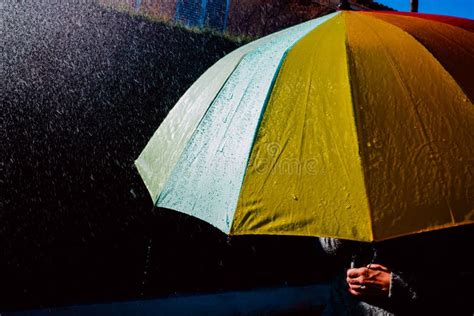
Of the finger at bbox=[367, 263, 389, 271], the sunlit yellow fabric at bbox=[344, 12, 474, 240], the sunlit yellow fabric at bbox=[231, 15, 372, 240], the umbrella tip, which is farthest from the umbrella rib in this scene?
the finger at bbox=[367, 263, 389, 271]

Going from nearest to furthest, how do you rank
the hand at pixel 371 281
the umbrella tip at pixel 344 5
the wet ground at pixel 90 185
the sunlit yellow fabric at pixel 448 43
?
the sunlit yellow fabric at pixel 448 43, the hand at pixel 371 281, the umbrella tip at pixel 344 5, the wet ground at pixel 90 185

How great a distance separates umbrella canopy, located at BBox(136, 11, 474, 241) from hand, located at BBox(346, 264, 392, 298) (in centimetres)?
50

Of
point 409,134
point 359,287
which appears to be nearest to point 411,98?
point 409,134

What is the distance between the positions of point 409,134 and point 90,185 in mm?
4723

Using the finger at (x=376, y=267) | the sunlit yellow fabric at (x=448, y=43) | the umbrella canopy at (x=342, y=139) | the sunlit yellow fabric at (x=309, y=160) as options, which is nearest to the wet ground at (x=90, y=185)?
the umbrella canopy at (x=342, y=139)

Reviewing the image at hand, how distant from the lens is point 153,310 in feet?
15.4

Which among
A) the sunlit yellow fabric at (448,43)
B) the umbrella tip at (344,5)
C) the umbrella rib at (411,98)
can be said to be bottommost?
the umbrella rib at (411,98)

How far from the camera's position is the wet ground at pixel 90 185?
15.8 ft

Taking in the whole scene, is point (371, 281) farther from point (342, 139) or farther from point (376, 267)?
point (342, 139)

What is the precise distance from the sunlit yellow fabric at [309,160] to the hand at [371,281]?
1.82 ft

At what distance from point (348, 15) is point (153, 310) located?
396 centimetres

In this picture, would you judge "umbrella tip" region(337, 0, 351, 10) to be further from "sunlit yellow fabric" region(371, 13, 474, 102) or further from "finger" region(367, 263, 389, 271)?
"finger" region(367, 263, 389, 271)

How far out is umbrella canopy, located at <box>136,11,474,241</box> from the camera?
4.59ft

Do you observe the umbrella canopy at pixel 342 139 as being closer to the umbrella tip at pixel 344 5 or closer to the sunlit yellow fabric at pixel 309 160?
the sunlit yellow fabric at pixel 309 160
